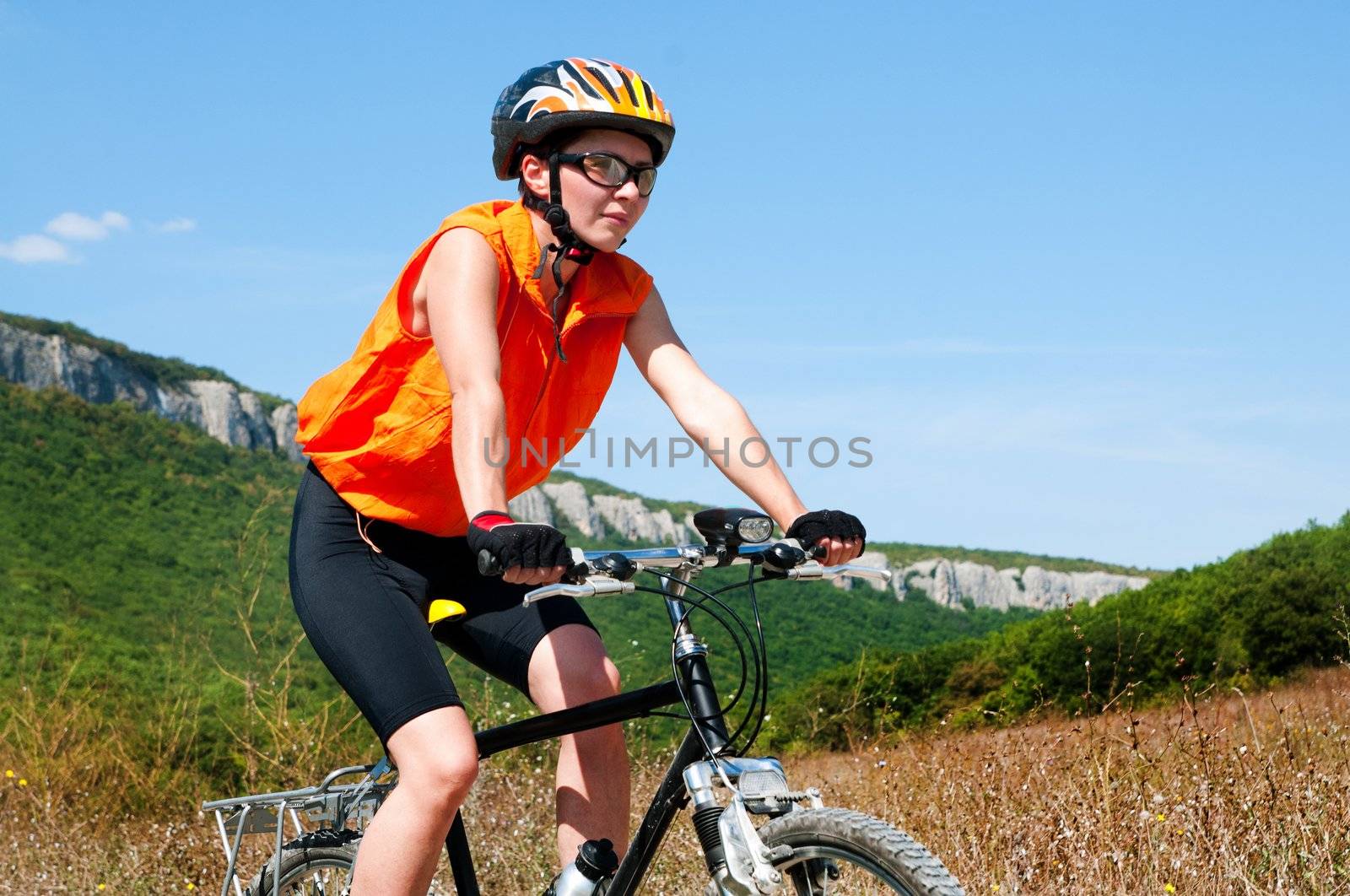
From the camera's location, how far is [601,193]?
9.14 ft

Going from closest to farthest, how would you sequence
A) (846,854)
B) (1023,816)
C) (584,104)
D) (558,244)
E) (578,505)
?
(846,854) → (584,104) → (558,244) → (1023,816) → (578,505)

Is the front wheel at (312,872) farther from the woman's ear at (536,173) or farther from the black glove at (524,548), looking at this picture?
the woman's ear at (536,173)

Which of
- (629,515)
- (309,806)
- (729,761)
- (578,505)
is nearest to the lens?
(729,761)

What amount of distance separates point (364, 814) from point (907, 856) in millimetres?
1665

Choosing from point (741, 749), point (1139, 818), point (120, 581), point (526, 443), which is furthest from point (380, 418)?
point (120, 581)

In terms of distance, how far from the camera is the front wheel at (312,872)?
3277 millimetres

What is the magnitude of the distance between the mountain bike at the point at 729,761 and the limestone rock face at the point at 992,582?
26.8 meters

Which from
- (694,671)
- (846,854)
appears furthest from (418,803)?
(846,854)

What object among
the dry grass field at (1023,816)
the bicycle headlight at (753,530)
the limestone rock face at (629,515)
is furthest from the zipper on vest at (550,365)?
the limestone rock face at (629,515)

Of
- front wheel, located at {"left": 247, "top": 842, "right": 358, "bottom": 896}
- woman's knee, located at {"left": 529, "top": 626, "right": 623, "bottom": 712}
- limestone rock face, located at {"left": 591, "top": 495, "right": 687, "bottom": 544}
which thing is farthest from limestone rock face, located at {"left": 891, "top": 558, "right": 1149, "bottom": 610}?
woman's knee, located at {"left": 529, "top": 626, "right": 623, "bottom": 712}

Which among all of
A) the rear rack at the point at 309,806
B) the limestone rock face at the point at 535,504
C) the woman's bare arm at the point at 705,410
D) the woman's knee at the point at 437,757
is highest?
the limestone rock face at the point at 535,504

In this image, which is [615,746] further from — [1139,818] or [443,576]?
[1139,818]

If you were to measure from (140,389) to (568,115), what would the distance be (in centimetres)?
8182

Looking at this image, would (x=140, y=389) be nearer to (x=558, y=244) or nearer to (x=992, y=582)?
(x=992, y=582)
